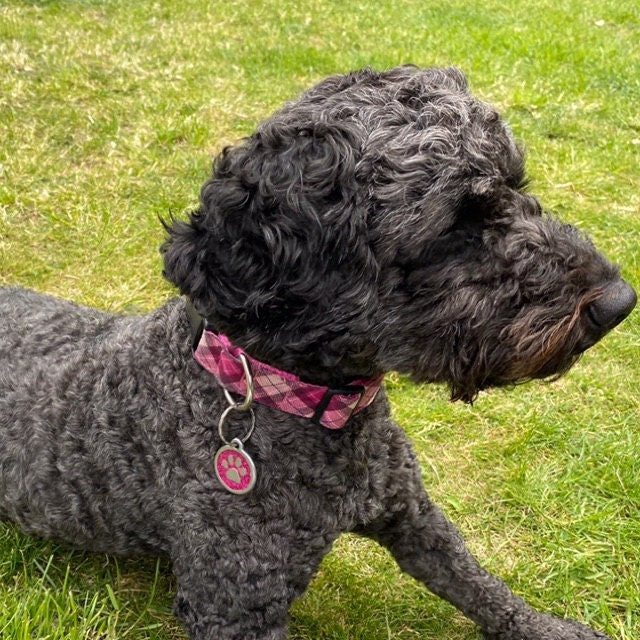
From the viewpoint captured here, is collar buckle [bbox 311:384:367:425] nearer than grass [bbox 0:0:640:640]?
Yes

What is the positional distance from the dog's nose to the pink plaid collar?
666mm

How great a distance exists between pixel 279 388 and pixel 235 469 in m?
0.28

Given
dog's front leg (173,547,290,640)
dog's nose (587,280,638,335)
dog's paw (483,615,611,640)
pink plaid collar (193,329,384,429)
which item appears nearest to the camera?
dog's nose (587,280,638,335)

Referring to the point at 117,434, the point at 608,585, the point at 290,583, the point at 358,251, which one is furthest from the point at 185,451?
the point at 608,585

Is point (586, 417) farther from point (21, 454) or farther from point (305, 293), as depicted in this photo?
point (21, 454)

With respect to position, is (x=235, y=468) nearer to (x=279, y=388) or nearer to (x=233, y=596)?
(x=279, y=388)

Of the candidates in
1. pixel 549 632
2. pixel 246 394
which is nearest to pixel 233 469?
pixel 246 394

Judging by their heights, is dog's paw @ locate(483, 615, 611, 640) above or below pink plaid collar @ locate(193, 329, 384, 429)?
below

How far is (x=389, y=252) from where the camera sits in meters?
1.99

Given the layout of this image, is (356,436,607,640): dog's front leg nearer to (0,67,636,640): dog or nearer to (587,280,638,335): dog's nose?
(0,67,636,640): dog

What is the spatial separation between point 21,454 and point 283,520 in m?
1.01

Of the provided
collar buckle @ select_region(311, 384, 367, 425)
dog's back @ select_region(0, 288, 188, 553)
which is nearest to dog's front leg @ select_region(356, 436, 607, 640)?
collar buckle @ select_region(311, 384, 367, 425)

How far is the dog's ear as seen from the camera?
6.33 ft

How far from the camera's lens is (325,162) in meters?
1.93
